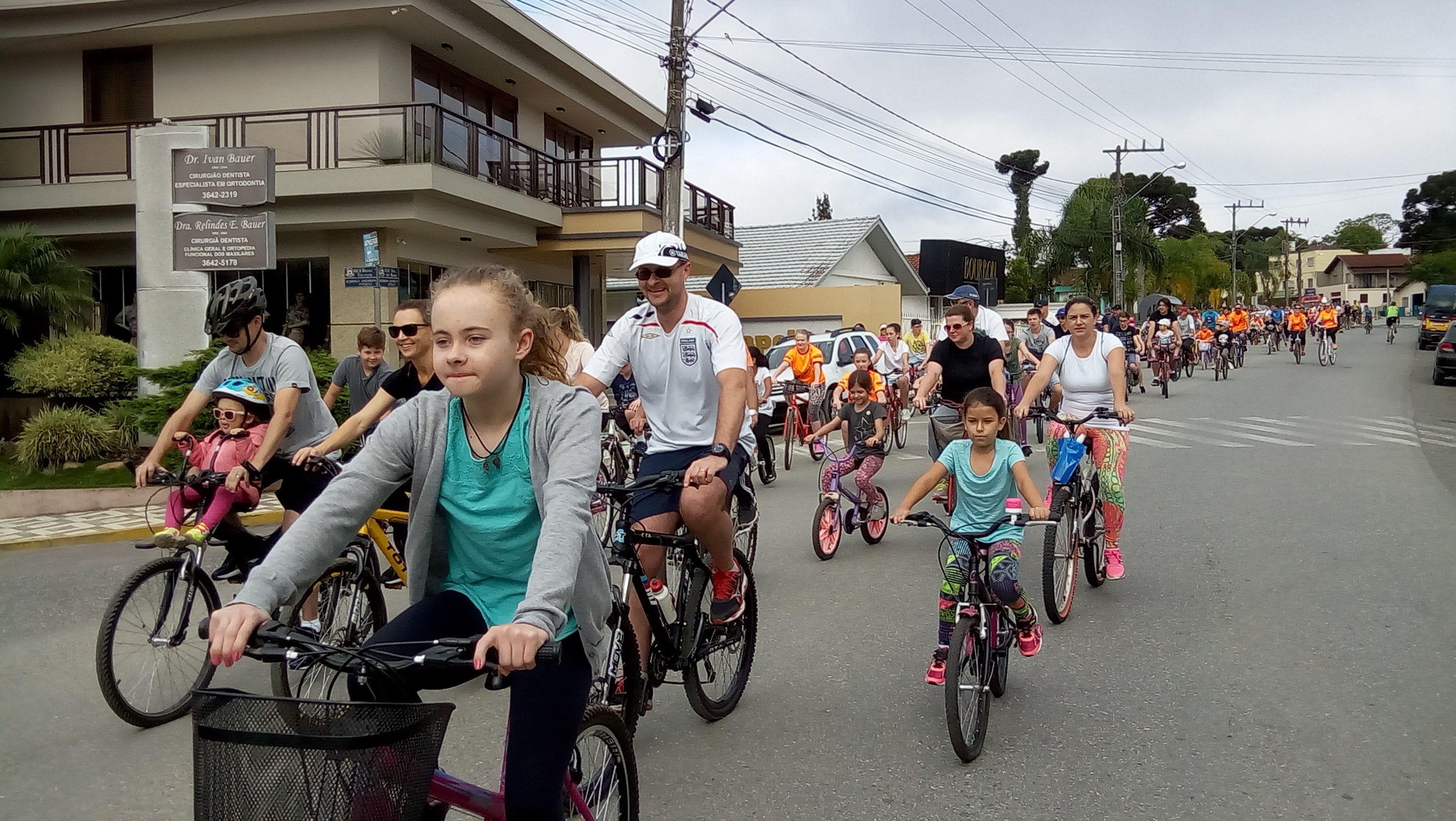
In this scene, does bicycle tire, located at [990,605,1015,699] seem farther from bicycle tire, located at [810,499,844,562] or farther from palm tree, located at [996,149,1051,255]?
palm tree, located at [996,149,1051,255]

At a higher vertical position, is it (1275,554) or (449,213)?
(449,213)

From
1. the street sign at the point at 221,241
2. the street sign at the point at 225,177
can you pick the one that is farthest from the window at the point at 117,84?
the street sign at the point at 221,241

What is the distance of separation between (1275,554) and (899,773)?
5332 mm

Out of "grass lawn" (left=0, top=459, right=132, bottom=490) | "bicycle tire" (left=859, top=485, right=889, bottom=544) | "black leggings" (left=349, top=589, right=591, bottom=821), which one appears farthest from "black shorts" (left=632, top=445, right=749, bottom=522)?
"grass lawn" (left=0, top=459, right=132, bottom=490)

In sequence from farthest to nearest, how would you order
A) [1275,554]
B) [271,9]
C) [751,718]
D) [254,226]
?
[271,9] → [254,226] → [1275,554] → [751,718]

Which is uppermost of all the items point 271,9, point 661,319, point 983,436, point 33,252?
point 271,9

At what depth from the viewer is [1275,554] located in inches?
340

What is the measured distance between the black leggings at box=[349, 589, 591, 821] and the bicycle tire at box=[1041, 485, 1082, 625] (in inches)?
163

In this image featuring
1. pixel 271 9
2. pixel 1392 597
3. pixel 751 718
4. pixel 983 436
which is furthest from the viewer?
pixel 271 9

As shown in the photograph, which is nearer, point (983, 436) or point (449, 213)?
point (983, 436)

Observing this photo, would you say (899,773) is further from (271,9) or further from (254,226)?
(271,9)

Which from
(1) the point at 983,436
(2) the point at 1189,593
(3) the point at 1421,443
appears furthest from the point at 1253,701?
(3) the point at 1421,443

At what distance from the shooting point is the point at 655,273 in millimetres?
5039

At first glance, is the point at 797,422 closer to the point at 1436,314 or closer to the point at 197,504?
the point at 197,504
